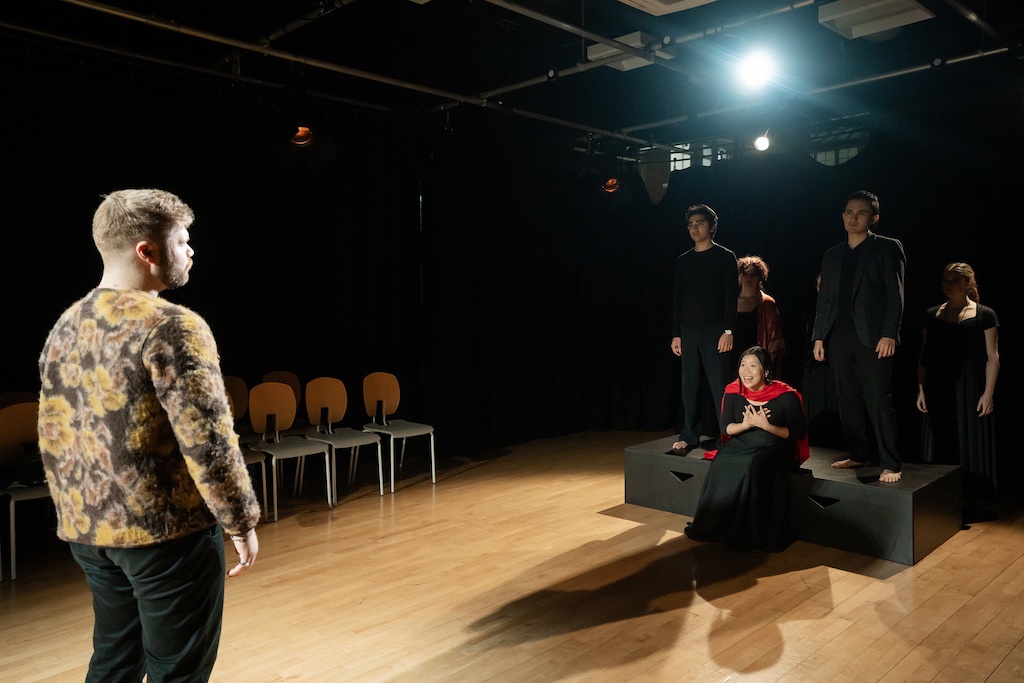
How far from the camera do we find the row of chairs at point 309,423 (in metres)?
4.82

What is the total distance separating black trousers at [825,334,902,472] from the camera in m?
4.13

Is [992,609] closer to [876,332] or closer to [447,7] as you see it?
[876,332]

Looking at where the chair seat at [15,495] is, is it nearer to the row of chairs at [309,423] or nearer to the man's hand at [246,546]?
the row of chairs at [309,423]

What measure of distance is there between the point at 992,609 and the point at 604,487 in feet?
8.77

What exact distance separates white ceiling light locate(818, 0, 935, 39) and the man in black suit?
4.45ft

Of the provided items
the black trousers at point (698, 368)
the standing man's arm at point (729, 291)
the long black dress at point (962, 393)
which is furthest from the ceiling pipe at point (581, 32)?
the long black dress at point (962, 393)

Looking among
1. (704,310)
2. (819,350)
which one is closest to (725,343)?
(704,310)

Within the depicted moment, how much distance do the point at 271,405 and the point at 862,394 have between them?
11.4 feet

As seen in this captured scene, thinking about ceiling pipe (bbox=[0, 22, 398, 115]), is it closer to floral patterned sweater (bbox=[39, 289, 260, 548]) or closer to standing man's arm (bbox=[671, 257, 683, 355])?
standing man's arm (bbox=[671, 257, 683, 355])

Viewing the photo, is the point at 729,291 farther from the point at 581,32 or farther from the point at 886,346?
the point at 581,32

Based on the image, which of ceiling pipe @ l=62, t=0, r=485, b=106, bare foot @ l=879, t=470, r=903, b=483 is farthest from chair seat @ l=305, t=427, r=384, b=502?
bare foot @ l=879, t=470, r=903, b=483

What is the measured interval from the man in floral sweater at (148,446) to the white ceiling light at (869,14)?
448 centimetres

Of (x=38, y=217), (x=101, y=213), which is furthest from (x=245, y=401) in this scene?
(x=101, y=213)

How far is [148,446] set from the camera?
1.60 m
